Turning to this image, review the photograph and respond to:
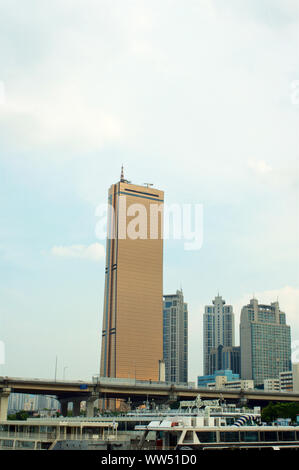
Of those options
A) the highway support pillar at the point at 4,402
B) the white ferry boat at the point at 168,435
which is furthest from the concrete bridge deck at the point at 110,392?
the white ferry boat at the point at 168,435

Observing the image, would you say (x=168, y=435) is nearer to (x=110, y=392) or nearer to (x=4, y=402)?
(x=4, y=402)

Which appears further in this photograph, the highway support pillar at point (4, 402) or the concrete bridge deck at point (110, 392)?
the concrete bridge deck at point (110, 392)

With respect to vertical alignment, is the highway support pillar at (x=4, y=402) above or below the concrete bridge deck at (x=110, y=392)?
below

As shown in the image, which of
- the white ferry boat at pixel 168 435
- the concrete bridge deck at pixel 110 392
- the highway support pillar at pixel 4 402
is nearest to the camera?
the white ferry boat at pixel 168 435

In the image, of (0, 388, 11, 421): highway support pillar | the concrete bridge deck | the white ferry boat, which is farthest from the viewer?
the concrete bridge deck

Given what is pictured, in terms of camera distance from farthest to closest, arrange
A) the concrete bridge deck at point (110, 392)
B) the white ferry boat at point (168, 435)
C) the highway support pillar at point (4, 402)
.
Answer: the concrete bridge deck at point (110, 392)
the highway support pillar at point (4, 402)
the white ferry boat at point (168, 435)

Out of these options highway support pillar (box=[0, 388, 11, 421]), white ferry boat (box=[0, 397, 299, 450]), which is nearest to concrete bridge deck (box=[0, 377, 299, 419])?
highway support pillar (box=[0, 388, 11, 421])

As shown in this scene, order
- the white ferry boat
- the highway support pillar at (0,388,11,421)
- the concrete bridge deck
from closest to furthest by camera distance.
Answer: the white ferry boat < the highway support pillar at (0,388,11,421) < the concrete bridge deck

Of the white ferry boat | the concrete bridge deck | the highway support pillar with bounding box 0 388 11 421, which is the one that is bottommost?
the white ferry boat

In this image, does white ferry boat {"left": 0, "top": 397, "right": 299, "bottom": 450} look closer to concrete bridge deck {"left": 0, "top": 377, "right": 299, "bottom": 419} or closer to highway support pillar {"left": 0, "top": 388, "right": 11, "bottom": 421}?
highway support pillar {"left": 0, "top": 388, "right": 11, "bottom": 421}

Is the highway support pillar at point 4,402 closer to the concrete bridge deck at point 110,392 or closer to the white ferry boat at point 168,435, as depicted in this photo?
the concrete bridge deck at point 110,392
